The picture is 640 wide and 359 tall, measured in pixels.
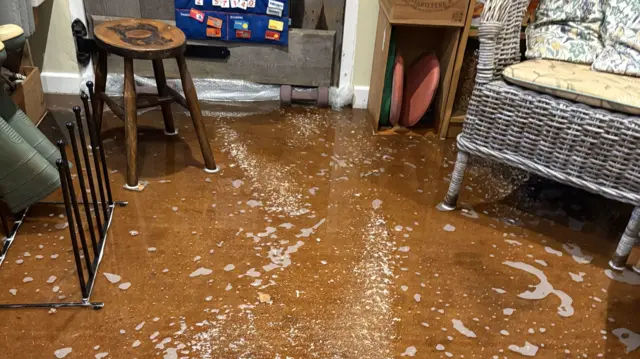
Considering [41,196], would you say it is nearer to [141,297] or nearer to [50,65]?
[141,297]

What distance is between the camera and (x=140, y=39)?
1.66 m

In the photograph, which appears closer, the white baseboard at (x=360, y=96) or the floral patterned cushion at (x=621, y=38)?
the floral patterned cushion at (x=621, y=38)

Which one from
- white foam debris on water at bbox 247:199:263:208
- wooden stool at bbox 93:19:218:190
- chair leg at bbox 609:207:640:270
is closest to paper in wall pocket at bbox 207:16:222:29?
wooden stool at bbox 93:19:218:190

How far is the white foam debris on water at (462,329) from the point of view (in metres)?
1.31

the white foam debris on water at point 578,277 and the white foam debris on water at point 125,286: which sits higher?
the white foam debris on water at point 578,277

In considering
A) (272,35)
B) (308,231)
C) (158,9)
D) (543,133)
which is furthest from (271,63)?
(543,133)

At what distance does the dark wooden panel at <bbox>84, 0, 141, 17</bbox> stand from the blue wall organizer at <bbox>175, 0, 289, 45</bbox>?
206 mm

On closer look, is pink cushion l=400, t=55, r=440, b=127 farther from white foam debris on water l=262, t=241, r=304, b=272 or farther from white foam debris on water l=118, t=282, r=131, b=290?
white foam debris on water l=118, t=282, r=131, b=290

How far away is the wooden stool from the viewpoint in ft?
5.31

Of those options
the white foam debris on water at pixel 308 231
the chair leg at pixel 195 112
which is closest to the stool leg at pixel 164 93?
the chair leg at pixel 195 112

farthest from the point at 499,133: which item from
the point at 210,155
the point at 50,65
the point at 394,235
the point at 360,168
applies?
the point at 50,65

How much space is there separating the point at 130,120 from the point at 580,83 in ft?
4.43

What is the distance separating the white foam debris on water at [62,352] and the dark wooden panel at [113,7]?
5.30 ft

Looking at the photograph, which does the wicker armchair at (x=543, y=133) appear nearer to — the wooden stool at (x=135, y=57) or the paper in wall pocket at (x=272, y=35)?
the wooden stool at (x=135, y=57)
